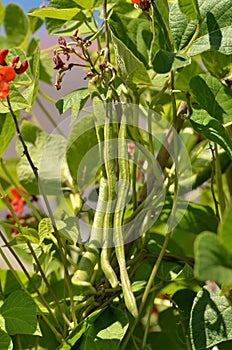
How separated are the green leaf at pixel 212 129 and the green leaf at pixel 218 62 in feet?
0.30

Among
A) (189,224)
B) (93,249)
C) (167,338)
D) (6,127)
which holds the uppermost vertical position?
(6,127)

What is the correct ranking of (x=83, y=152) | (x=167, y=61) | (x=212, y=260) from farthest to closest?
(x=83, y=152) → (x=167, y=61) → (x=212, y=260)

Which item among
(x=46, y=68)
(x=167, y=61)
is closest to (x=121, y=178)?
(x=167, y=61)

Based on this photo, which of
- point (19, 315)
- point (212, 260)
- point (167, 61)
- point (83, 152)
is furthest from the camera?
point (83, 152)

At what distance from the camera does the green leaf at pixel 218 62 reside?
61 centimetres

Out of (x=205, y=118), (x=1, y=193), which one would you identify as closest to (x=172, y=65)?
(x=205, y=118)

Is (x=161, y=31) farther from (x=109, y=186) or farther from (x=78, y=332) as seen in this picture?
(x=78, y=332)

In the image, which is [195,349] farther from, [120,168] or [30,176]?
[30,176]

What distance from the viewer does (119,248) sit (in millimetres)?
527

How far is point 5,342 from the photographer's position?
1.85 ft

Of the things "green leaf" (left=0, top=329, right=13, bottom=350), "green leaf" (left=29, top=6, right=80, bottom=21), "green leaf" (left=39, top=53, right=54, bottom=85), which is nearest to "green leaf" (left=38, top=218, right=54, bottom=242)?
"green leaf" (left=0, top=329, right=13, bottom=350)

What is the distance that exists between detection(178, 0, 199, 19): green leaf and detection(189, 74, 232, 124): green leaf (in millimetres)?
61

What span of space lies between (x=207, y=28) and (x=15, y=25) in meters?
0.53

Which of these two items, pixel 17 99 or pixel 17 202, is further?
pixel 17 202
